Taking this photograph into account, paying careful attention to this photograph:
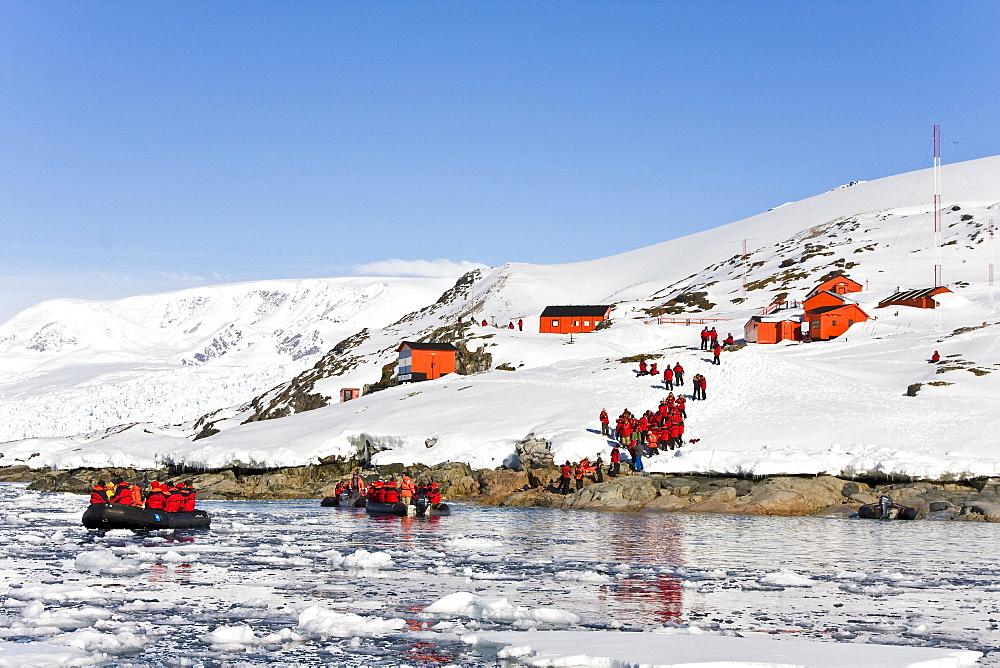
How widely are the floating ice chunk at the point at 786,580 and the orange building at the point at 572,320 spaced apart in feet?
271

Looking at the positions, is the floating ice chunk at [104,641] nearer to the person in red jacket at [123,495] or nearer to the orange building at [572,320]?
the person in red jacket at [123,495]

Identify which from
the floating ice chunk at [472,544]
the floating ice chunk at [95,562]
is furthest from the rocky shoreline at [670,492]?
the floating ice chunk at [95,562]

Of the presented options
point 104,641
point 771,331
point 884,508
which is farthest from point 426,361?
point 104,641

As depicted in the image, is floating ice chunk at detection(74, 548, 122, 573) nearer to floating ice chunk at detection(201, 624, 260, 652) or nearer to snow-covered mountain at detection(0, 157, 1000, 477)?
floating ice chunk at detection(201, 624, 260, 652)

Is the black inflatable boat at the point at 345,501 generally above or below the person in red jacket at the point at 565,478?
below

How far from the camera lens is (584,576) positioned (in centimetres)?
1995

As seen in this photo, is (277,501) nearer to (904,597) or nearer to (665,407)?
(665,407)

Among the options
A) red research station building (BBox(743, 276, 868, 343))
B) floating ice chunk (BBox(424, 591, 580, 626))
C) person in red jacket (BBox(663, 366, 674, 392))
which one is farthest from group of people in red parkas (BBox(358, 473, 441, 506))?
red research station building (BBox(743, 276, 868, 343))

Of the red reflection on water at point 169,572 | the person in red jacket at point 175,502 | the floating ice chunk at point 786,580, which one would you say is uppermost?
the person in red jacket at point 175,502

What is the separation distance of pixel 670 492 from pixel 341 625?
2512cm

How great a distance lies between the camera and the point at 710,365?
178ft

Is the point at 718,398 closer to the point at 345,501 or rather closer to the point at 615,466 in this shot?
the point at 615,466

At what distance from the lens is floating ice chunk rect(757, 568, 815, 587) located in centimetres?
1916

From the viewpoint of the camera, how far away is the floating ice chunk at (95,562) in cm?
2152
